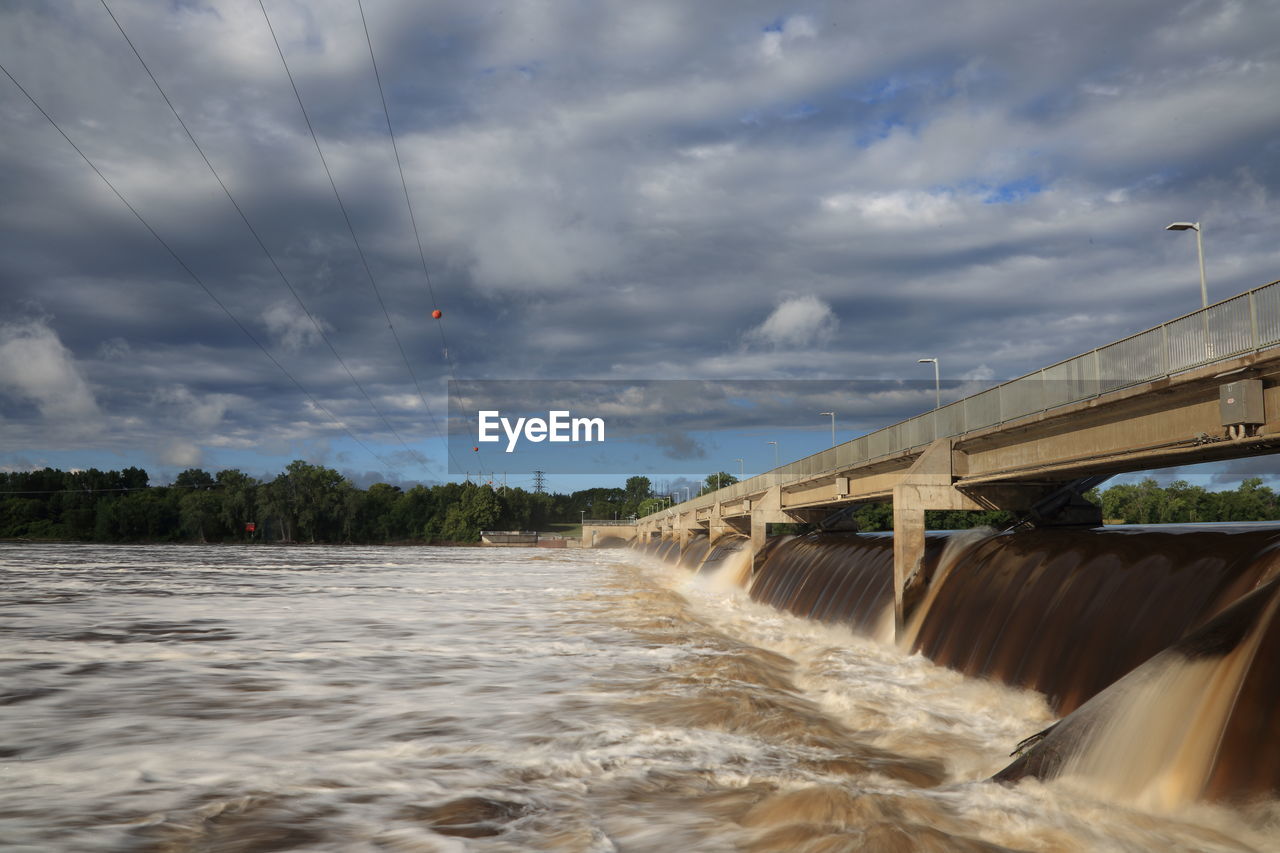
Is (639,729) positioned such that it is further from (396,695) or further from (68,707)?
(68,707)

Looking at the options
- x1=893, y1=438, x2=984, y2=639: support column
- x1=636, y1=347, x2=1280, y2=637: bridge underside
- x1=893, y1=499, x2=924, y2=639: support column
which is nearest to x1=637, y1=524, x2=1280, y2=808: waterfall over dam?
x1=893, y1=499, x2=924, y2=639: support column

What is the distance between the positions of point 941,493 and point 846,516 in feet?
104

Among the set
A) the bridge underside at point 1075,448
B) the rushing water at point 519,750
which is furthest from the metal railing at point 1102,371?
the rushing water at point 519,750

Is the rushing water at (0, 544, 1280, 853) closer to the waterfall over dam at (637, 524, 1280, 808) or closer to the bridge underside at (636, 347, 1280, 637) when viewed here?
the waterfall over dam at (637, 524, 1280, 808)

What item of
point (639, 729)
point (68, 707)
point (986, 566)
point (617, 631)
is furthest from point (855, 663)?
point (68, 707)

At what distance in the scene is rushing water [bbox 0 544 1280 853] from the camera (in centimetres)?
717

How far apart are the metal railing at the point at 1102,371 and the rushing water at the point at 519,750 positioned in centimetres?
748

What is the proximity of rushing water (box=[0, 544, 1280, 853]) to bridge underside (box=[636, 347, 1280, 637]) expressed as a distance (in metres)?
6.32

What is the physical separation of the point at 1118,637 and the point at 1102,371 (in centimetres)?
829

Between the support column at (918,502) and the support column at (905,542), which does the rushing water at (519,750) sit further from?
the support column at (918,502)

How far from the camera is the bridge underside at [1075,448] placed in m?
15.0

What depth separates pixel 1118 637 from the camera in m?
13.4

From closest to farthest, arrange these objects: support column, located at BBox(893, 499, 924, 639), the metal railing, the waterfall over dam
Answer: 1. the waterfall over dam
2. the metal railing
3. support column, located at BBox(893, 499, 924, 639)

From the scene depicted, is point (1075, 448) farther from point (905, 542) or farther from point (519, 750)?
point (519, 750)
